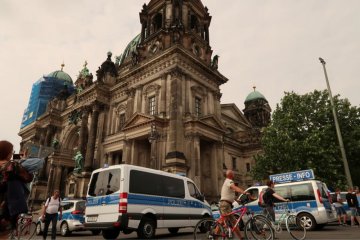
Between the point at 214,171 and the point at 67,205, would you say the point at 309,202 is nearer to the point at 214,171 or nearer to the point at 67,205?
the point at 67,205

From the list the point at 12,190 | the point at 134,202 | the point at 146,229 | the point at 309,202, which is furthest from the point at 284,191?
the point at 12,190

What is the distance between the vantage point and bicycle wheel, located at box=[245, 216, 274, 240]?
6.62 metres

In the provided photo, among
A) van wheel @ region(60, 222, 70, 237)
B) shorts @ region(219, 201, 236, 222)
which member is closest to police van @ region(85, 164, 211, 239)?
shorts @ region(219, 201, 236, 222)

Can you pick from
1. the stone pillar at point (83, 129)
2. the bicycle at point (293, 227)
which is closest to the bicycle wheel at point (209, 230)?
the bicycle at point (293, 227)

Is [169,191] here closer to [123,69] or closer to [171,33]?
[171,33]

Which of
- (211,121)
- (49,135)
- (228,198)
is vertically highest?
(49,135)

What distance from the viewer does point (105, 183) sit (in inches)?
386

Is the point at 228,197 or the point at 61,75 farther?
the point at 61,75

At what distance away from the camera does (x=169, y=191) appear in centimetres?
1097

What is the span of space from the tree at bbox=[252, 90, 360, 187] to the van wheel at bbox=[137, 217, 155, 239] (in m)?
16.2

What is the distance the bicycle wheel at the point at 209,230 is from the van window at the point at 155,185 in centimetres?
336

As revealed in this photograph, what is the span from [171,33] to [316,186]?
23105mm

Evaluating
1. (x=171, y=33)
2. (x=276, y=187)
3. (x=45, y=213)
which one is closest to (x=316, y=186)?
(x=276, y=187)

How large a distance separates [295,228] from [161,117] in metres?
18.7
